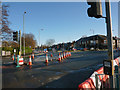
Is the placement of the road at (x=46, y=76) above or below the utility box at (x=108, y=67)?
below

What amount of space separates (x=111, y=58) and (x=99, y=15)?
117cm

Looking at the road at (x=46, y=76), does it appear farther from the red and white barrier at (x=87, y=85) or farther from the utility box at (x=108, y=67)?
the utility box at (x=108, y=67)

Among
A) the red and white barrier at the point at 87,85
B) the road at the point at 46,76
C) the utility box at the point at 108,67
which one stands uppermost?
the utility box at the point at 108,67

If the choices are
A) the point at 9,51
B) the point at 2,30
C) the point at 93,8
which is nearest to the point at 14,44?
the point at 9,51

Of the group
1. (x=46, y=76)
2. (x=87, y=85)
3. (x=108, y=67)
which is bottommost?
(x=46, y=76)

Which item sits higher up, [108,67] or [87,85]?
[108,67]

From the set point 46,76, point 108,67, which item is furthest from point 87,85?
point 46,76

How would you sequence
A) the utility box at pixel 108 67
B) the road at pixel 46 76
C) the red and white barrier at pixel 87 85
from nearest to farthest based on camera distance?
the utility box at pixel 108 67 → the red and white barrier at pixel 87 85 → the road at pixel 46 76

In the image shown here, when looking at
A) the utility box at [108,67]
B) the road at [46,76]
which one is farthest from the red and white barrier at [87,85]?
the utility box at [108,67]

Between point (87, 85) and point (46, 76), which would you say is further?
point (46, 76)

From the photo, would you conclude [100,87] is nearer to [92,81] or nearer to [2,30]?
[92,81]

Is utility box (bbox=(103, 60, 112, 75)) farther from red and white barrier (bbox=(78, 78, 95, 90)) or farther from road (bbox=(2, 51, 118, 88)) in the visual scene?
road (bbox=(2, 51, 118, 88))

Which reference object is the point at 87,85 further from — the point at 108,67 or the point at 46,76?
the point at 46,76

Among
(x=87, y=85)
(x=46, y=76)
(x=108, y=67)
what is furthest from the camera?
(x=46, y=76)
